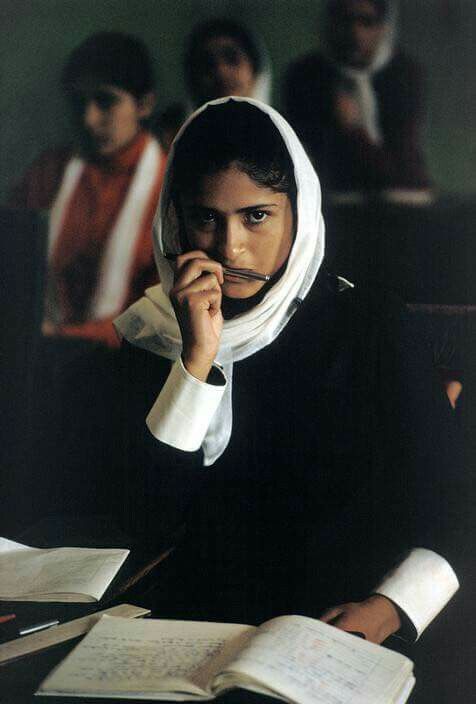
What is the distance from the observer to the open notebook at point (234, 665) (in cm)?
58

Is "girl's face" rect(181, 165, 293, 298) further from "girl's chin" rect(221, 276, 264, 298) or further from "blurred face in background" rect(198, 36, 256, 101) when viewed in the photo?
"blurred face in background" rect(198, 36, 256, 101)

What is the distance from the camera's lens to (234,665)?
0.58m

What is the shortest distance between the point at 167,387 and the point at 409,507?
36cm

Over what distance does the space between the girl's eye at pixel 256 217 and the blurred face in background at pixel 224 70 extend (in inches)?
16.8

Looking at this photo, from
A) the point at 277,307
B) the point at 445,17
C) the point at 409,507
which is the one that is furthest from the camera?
the point at 445,17

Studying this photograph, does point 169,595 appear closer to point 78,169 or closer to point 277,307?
point 277,307

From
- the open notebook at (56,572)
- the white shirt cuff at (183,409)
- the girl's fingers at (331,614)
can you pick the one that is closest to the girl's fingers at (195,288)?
A: the white shirt cuff at (183,409)

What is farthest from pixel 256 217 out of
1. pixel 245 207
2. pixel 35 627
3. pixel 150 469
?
pixel 35 627

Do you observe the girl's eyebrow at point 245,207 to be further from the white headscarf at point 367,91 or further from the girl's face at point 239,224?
the white headscarf at point 367,91

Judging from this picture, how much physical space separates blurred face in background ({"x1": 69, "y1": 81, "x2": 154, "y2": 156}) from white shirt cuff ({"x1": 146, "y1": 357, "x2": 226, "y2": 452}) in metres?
0.69

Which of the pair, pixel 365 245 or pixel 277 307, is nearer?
pixel 277 307

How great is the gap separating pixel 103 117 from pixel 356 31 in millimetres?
532

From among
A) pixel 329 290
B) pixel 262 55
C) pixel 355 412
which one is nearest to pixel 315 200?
pixel 329 290

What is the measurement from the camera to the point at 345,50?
135 centimetres
